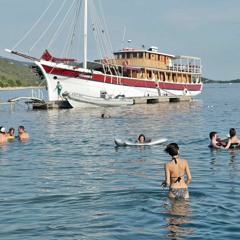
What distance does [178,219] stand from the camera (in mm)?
11406

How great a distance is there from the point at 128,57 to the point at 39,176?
171 ft

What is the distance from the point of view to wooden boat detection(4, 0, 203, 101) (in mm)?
59156

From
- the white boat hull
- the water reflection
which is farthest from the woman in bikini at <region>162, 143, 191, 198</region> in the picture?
the white boat hull

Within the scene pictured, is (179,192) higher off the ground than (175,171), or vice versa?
(175,171)

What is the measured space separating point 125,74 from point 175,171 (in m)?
57.3

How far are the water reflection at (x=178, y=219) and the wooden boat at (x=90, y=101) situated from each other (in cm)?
4436

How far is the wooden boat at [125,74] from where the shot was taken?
59.2 metres

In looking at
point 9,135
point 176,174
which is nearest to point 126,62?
point 9,135

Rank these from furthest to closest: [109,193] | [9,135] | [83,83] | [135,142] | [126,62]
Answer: [126,62] < [83,83] < [9,135] < [135,142] < [109,193]

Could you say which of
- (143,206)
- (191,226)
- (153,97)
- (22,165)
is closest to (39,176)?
(22,165)

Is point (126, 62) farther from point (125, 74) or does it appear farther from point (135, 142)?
point (135, 142)

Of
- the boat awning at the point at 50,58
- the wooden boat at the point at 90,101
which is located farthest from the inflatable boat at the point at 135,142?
the boat awning at the point at 50,58

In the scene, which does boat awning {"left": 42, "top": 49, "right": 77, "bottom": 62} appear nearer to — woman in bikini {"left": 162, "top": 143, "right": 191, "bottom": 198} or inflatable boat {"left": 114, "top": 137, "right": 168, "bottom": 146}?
inflatable boat {"left": 114, "top": 137, "right": 168, "bottom": 146}

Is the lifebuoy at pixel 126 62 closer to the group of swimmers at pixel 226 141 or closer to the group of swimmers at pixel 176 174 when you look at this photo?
the group of swimmers at pixel 226 141
